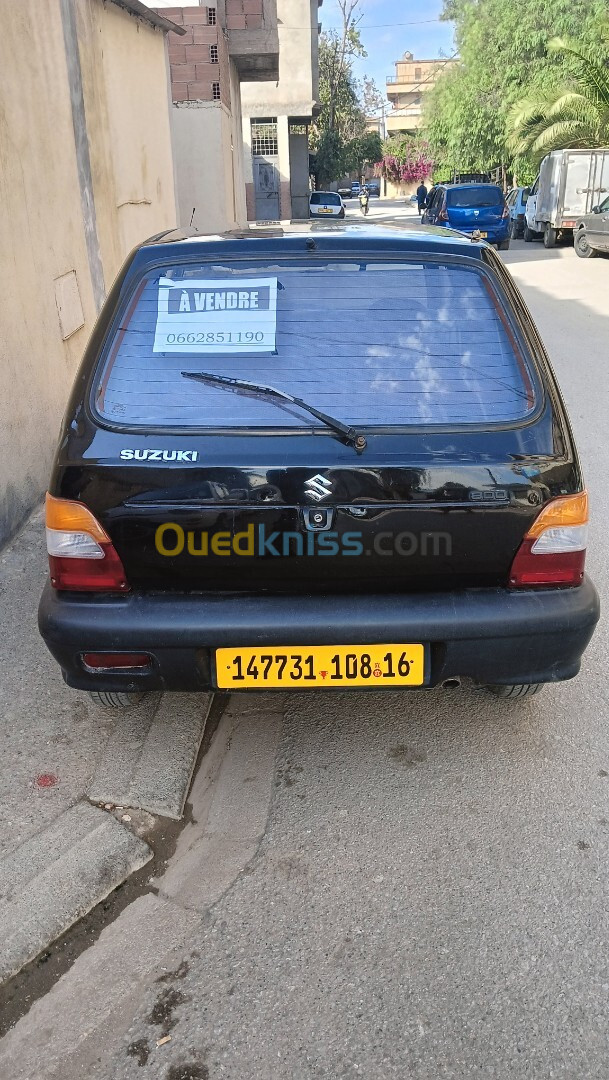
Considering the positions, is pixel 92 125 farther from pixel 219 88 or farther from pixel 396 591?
pixel 219 88

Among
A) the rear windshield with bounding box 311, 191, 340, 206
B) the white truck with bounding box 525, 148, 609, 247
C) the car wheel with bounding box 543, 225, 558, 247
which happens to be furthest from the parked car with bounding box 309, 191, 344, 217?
the white truck with bounding box 525, 148, 609, 247

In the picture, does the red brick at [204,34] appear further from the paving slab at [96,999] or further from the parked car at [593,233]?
the paving slab at [96,999]

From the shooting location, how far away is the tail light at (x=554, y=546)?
104 inches

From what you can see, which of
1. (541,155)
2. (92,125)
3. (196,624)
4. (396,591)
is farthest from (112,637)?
(541,155)

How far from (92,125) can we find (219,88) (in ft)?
31.6

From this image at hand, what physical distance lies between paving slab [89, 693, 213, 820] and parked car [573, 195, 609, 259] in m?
18.5

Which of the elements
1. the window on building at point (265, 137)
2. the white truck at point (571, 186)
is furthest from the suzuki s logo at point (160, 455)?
the window on building at point (265, 137)

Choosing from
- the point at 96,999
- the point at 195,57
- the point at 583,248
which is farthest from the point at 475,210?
the point at 96,999

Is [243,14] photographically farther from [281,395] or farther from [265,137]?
[281,395]

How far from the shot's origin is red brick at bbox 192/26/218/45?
586 inches

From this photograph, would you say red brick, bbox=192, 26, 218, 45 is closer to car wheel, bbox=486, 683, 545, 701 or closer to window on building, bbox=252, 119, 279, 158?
car wheel, bbox=486, 683, 545, 701

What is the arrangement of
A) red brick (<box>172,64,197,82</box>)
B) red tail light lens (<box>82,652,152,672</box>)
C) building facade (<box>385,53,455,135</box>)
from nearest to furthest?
red tail light lens (<box>82,652,152,672</box>) < red brick (<box>172,64,197,82</box>) < building facade (<box>385,53,455,135</box>)

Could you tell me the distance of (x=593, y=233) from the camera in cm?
1962

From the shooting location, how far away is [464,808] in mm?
2834
